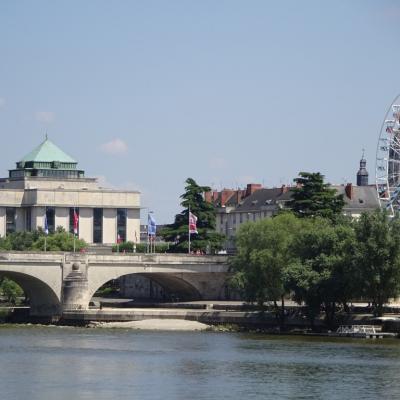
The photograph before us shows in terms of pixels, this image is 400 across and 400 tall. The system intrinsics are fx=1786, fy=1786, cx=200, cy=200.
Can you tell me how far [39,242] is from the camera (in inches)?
7013

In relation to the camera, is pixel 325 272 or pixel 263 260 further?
pixel 263 260

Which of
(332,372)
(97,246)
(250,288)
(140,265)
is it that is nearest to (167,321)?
(250,288)

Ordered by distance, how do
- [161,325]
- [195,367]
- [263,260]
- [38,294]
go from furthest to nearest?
[38,294] → [161,325] → [263,260] → [195,367]

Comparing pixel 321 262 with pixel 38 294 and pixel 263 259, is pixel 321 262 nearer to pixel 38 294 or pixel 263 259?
pixel 263 259

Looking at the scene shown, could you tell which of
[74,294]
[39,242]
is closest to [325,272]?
[74,294]

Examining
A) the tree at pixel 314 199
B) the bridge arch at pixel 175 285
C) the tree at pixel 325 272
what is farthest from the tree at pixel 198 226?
the tree at pixel 325 272

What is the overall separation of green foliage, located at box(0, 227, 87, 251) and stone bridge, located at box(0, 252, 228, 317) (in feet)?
72.0

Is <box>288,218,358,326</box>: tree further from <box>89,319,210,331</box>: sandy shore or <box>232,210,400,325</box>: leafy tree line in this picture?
<box>89,319,210,331</box>: sandy shore

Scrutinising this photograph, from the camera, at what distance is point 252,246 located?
13350 cm

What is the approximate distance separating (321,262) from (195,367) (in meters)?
28.1

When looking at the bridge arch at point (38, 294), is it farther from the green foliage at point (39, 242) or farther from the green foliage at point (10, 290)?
the green foliage at point (39, 242)

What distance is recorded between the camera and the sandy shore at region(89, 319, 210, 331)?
129 m

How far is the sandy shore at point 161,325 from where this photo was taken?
424 ft

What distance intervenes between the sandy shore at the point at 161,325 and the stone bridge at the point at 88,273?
31.6 feet
